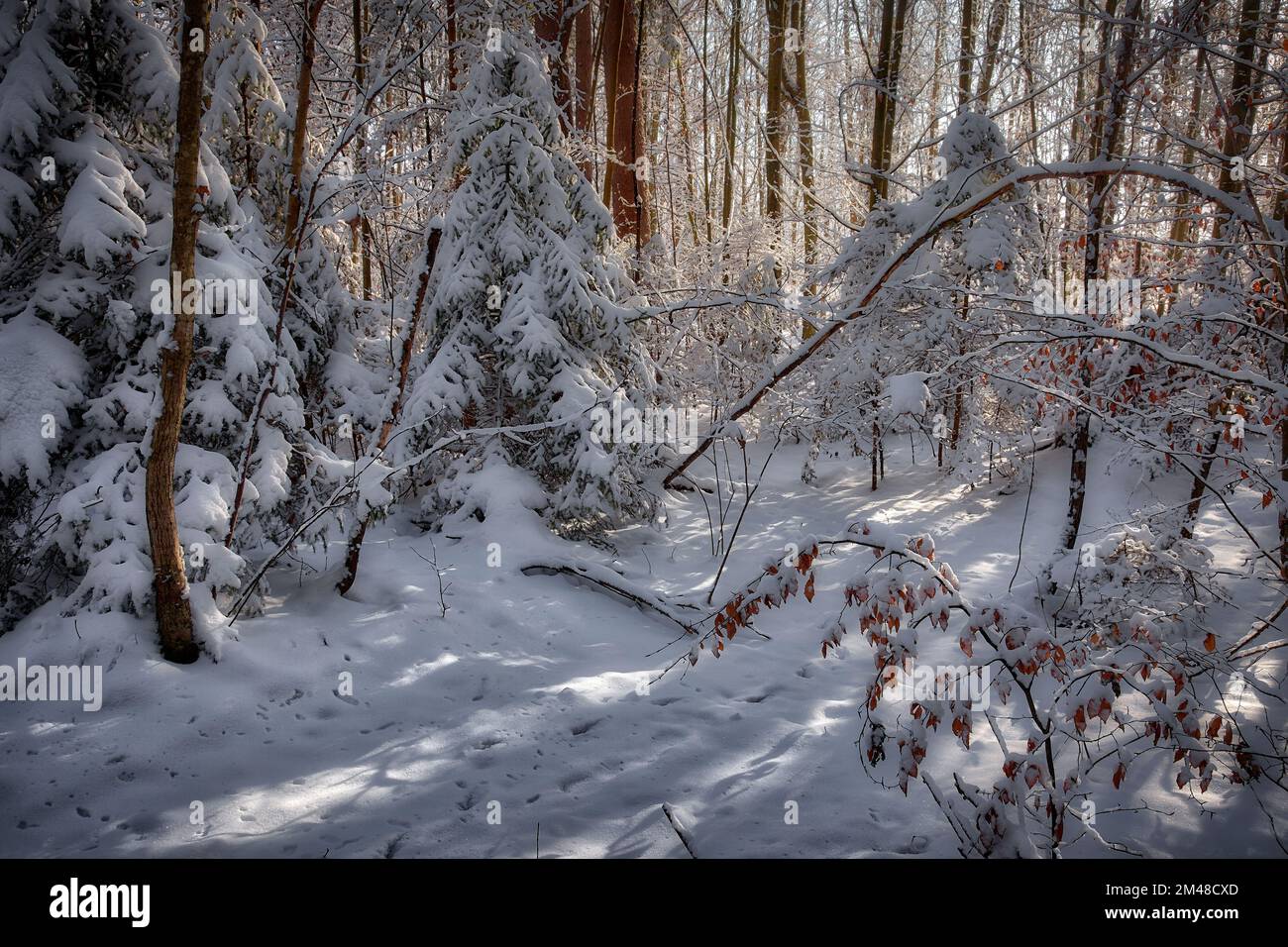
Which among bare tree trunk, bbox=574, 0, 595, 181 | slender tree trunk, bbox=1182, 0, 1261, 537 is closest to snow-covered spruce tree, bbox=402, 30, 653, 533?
bare tree trunk, bbox=574, 0, 595, 181

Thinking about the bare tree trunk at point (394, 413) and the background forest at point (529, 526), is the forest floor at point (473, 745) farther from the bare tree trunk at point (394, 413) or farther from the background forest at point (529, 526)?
the bare tree trunk at point (394, 413)

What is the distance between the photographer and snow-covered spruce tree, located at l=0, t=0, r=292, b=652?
410cm

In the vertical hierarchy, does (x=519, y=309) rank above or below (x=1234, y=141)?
below

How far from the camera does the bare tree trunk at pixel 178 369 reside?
11.4 feet

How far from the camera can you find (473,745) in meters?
3.89

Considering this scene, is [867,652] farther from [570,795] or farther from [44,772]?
[44,772]

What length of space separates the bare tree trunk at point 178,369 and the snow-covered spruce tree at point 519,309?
284cm

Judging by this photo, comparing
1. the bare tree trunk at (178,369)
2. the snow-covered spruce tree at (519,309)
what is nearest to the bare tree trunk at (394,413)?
the snow-covered spruce tree at (519,309)

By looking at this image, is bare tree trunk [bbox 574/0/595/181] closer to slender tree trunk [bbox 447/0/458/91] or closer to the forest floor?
slender tree trunk [bbox 447/0/458/91]

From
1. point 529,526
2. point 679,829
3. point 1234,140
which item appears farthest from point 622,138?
point 679,829

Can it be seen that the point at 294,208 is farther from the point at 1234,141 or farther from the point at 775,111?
the point at 775,111

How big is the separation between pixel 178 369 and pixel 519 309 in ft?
12.0
